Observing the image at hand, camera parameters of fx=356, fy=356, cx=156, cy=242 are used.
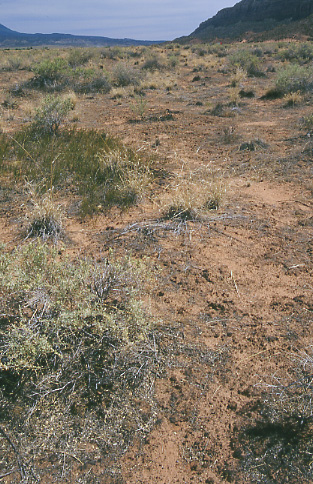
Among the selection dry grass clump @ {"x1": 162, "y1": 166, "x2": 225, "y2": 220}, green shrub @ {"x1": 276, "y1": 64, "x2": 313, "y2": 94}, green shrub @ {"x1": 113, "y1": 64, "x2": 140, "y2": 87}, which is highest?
green shrub @ {"x1": 113, "y1": 64, "x2": 140, "y2": 87}

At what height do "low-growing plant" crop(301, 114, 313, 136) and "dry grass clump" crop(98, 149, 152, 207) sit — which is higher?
"low-growing plant" crop(301, 114, 313, 136)

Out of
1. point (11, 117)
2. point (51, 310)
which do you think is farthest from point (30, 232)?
point (11, 117)

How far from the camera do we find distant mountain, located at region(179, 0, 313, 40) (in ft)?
121

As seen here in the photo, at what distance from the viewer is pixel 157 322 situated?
2.53 m

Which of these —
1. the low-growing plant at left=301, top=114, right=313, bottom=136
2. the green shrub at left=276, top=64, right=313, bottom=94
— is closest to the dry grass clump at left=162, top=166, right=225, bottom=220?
the low-growing plant at left=301, top=114, right=313, bottom=136

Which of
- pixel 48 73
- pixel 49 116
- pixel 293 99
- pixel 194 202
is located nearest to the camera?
pixel 194 202

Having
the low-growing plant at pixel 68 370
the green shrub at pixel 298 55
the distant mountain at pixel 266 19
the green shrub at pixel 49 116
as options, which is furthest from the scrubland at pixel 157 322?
the distant mountain at pixel 266 19

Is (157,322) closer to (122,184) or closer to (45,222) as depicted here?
(45,222)

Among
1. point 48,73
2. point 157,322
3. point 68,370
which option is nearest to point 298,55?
point 48,73

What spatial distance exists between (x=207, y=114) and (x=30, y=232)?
6652 mm

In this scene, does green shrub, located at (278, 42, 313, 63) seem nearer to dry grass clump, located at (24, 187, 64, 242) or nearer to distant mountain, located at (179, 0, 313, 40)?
dry grass clump, located at (24, 187, 64, 242)

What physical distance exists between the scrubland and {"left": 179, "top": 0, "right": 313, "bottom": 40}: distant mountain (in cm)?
3603

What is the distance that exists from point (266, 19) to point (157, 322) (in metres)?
55.2

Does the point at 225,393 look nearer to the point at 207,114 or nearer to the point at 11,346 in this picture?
the point at 11,346
